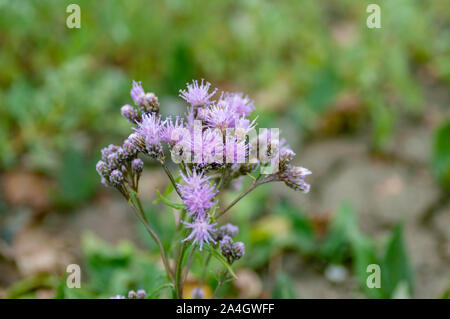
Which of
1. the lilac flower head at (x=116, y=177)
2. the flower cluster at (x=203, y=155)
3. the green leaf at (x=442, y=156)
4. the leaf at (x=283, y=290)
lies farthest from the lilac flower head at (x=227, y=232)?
the green leaf at (x=442, y=156)

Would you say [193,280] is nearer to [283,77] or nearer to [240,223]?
[240,223]

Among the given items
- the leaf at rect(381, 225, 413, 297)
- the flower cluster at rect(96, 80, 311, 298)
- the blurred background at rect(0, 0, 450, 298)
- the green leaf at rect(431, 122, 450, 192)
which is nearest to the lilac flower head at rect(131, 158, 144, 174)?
the flower cluster at rect(96, 80, 311, 298)

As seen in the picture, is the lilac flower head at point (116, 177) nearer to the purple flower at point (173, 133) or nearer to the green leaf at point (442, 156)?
the purple flower at point (173, 133)

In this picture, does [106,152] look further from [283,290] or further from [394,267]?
[394,267]

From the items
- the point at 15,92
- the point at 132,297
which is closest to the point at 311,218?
the point at 132,297

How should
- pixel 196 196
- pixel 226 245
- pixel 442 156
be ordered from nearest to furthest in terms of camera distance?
pixel 196 196, pixel 226 245, pixel 442 156

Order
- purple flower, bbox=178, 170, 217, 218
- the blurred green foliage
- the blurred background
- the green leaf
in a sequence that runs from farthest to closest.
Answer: the blurred green foliage < the green leaf < the blurred background < purple flower, bbox=178, 170, 217, 218

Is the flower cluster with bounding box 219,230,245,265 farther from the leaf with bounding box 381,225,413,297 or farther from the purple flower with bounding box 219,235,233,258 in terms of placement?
the leaf with bounding box 381,225,413,297

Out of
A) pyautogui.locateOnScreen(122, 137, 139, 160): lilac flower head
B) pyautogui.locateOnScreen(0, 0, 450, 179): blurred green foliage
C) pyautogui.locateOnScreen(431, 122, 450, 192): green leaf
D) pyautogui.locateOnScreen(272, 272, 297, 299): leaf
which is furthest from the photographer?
pyautogui.locateOnScreen(0, 0, 450, 179): blurred green foliage

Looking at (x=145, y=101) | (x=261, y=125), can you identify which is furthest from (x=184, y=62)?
(x=145, y=101)
